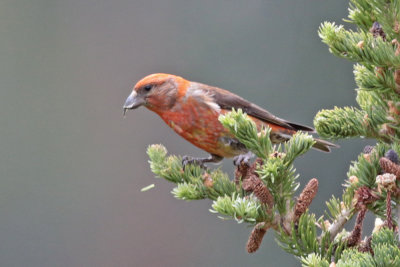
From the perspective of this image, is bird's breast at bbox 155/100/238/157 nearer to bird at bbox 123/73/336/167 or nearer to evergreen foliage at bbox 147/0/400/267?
bird at bbox 123/73/336/167

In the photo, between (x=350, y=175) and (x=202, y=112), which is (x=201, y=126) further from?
(x=350, y=175)

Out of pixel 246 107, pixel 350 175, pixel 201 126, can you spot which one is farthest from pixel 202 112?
pixel 350 175

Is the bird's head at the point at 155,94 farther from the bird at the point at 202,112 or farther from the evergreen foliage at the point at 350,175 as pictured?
the evergreen foliage at the point at 350,175

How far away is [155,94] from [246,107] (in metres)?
0.44

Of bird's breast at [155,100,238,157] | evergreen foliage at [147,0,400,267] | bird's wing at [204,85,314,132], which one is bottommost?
bird's breast at [155,100,238,157]

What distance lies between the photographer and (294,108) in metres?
5.73

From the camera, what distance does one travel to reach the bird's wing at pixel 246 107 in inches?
119

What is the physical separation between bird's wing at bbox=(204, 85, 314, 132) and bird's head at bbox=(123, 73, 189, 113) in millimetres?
181

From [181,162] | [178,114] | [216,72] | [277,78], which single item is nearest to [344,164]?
[277,78]

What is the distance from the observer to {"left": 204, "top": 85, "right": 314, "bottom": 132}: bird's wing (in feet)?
9.89

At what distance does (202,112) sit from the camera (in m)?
3.05

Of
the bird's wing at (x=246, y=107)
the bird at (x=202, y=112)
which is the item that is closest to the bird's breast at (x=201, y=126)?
the bird at (x=202, y=112)

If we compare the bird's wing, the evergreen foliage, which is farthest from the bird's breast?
the evergreen foliage

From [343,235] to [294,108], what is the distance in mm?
4046
